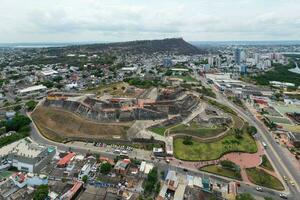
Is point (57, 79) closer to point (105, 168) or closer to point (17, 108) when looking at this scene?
point (17, 108)

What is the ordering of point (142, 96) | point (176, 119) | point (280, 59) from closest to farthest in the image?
point (176, 119)
point (142, 96)
point (280, 59)

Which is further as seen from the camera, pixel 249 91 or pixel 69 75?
pixel 69 75

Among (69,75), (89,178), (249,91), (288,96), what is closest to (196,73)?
(249,91)

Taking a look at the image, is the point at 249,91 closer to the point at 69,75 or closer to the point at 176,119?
the point at 176,119

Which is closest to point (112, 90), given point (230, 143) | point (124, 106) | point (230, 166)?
point (124, 106)

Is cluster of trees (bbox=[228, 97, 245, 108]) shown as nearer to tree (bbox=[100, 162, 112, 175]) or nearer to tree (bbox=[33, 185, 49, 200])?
tree (bbox=[100, 162, 112, 175])

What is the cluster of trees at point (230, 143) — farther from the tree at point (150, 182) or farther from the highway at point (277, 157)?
the tree at point (150, 182)
